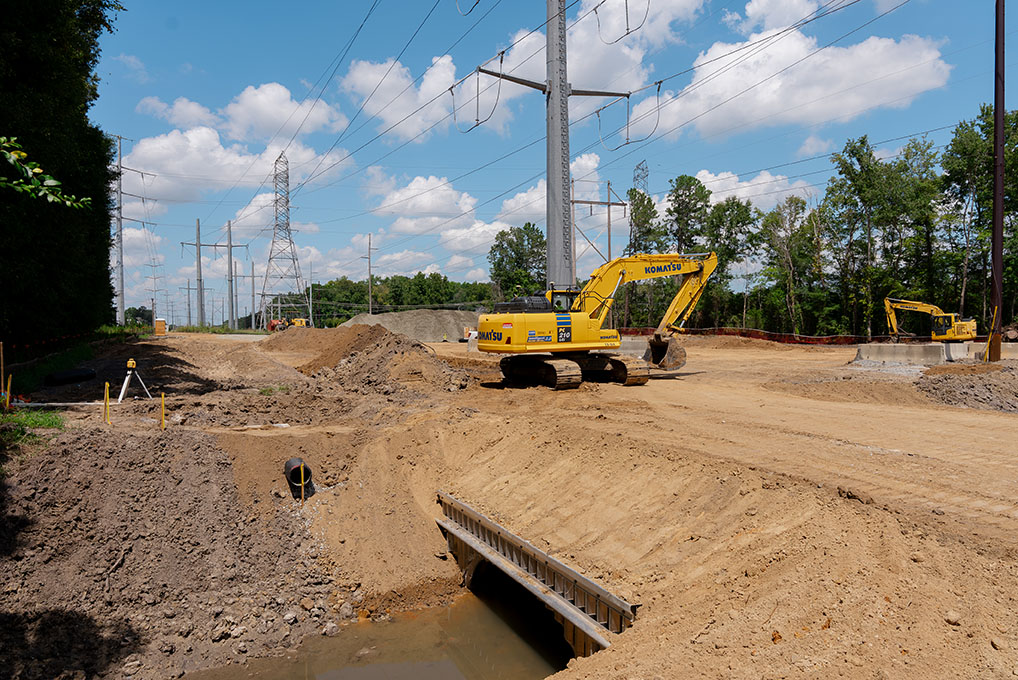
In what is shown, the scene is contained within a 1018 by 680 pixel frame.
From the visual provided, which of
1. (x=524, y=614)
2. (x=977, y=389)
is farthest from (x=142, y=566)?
(x=977, y=389)

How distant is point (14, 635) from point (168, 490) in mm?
2492

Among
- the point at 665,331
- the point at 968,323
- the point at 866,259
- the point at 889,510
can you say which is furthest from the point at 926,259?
Answer: the point at 889,510

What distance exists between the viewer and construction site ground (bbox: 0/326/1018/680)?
475 cm

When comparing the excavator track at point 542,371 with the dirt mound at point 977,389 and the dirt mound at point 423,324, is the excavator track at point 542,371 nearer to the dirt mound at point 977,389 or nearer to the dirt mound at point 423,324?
the dirt mound at point 977,389

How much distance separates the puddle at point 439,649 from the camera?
7.61m

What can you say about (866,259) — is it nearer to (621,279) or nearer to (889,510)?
(621,279)

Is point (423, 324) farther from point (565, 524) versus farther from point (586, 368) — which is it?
point (565, 524)

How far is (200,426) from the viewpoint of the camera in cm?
Answer: 1178

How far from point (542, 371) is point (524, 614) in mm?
7982

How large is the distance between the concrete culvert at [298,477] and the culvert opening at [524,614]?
3003mm

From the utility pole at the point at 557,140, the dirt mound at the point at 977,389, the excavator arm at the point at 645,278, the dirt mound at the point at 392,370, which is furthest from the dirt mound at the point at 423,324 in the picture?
the dirt mound at the point at 977,389

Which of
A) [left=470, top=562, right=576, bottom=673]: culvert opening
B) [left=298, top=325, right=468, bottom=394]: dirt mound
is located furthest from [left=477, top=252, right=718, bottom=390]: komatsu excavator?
[left=470, top=562, right=576, bottom=673]: culvert opening

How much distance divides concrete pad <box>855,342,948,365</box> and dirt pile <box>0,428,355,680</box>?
736 inches

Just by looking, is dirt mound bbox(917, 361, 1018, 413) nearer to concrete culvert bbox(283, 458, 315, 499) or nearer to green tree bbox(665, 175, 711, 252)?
concrete culvert bbox(283, 458, 315, 499)
